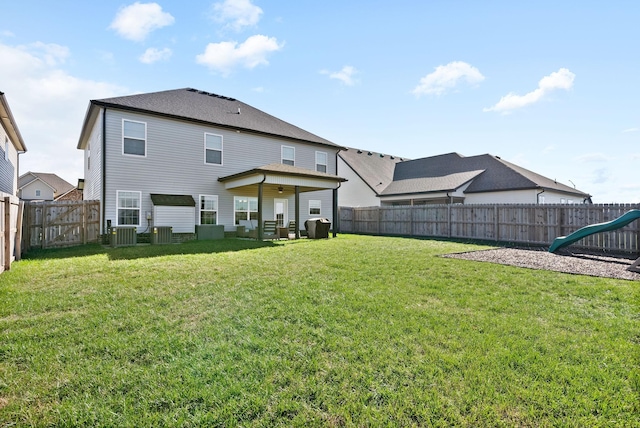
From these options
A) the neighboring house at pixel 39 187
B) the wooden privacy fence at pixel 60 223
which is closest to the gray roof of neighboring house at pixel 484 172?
the wooden privacy fence at pixel 60 223

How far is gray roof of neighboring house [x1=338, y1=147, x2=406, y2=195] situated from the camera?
27219 millimetres

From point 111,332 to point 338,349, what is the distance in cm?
266

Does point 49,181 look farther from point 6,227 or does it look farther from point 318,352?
point 318,352

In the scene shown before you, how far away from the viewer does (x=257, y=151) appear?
17.2 m

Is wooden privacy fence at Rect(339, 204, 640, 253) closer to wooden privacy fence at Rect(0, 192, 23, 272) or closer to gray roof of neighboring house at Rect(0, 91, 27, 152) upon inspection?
wooden privacy fence at Rect(0, 192, 23, 272)

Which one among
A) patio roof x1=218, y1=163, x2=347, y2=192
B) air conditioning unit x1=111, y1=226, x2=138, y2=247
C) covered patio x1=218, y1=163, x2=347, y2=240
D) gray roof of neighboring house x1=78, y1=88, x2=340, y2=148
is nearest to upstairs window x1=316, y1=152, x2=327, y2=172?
gray roof of neighboring house x1=78, y1=88, x2=340, y2=148

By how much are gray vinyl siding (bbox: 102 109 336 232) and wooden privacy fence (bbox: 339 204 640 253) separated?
708 cm

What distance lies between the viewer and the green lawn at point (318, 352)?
2.30 metres

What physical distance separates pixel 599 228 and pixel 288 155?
1418cm

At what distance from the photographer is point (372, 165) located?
30031 mm

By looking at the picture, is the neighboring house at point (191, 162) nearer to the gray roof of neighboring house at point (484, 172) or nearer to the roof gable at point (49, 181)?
the gray roof of neighboring house at point (484, 172)

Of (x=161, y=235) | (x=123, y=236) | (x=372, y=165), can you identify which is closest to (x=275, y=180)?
(x=161, y=235)

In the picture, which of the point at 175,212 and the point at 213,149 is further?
the point at 213,149

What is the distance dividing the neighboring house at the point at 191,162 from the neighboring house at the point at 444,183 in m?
9.32
